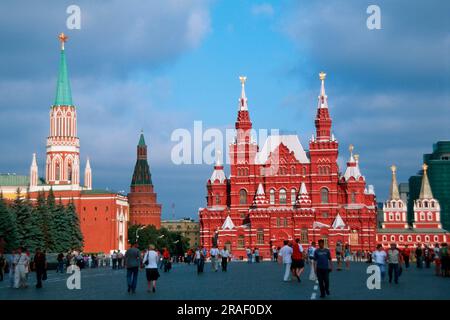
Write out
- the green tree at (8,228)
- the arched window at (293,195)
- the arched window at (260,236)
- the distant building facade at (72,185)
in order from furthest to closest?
1. the distant building facade at (72,185)
2. the arched window at (293,195)
3. the arched window at (260,236)
4. the green tree at (8,228)

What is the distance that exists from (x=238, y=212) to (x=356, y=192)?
16.1 m

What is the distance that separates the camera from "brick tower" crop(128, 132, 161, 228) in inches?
7057

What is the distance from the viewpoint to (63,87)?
142625mm

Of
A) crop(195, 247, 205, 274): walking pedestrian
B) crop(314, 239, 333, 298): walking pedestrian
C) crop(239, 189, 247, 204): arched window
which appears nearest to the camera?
crop(314, 239, 333, 298): walking pedestrian

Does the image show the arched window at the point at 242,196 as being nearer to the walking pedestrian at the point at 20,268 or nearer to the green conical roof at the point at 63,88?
the green conical roof at the point at 63,88

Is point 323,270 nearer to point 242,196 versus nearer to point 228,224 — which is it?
point 228,224

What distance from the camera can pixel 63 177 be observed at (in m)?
141

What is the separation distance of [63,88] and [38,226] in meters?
62.1

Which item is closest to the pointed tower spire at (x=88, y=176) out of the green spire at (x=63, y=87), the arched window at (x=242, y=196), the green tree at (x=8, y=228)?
the green spire at (x=63, y=87)

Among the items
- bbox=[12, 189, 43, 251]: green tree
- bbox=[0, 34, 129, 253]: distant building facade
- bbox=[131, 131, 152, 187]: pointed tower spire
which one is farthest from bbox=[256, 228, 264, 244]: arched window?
bbox=[131, 131, 152, 187]: pointed tower spire

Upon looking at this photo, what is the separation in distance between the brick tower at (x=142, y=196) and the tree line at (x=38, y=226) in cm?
7213

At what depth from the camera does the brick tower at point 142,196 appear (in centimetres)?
17925

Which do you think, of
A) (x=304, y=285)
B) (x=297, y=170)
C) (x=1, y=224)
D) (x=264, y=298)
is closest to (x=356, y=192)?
(x=297, y=170)

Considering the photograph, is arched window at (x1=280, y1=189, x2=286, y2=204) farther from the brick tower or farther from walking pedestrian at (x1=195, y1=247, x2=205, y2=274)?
the brick tower
